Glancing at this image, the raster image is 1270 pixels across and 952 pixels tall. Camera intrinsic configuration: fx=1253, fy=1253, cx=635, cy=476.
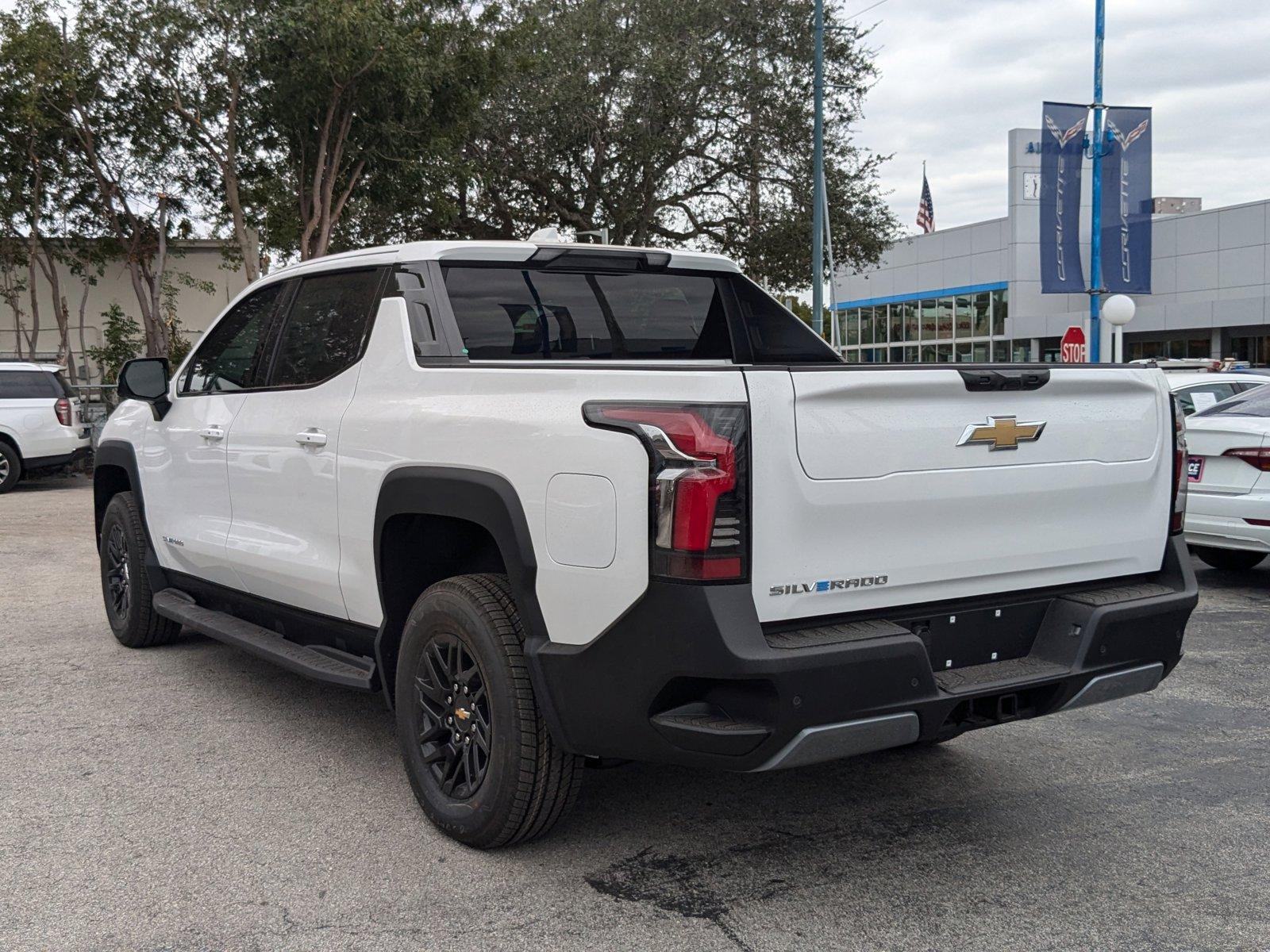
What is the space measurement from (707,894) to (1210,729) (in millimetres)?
2699

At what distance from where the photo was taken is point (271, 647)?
490 cm

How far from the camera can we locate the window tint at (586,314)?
4.63 meters

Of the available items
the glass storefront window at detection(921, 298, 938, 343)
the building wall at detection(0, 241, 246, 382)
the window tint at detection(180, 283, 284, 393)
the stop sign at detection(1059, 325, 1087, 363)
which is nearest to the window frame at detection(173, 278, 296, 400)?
the window tint at detection(180, 283, 284, 393)

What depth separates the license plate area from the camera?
11.5ft

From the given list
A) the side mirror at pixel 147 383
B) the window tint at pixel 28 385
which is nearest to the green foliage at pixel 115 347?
the window tint at pixel 28 385

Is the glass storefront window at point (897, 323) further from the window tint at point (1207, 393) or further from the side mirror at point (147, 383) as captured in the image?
the side mirror at point (147, 383)

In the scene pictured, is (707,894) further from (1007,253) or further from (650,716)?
(1007,253)

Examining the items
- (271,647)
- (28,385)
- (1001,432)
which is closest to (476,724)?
(271,647)

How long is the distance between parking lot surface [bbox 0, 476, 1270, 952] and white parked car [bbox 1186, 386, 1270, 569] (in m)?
2.62

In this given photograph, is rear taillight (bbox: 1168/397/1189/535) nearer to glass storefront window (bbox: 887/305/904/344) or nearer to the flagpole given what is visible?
the flagpole

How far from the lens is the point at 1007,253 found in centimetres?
4794

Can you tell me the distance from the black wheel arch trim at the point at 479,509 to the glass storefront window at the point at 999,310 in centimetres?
4725

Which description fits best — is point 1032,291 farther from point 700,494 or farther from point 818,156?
point 700,494

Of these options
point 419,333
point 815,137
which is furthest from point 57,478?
point 419,333
